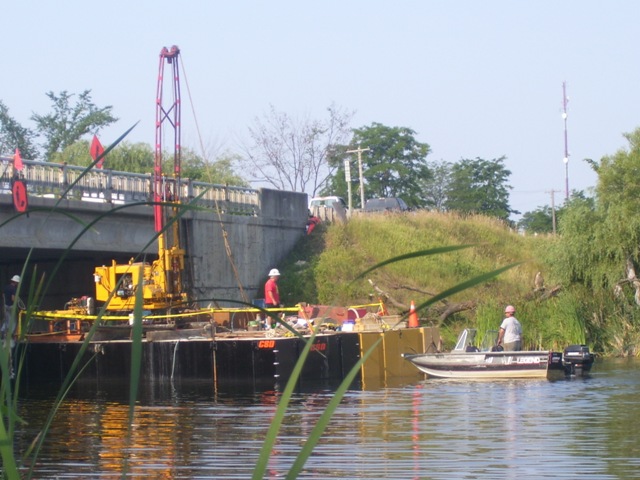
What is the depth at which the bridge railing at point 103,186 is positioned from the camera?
31062 mm

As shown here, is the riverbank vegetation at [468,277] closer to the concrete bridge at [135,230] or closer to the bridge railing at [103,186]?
the concrete bridge at [135,230]

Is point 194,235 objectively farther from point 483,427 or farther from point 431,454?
point 431,454

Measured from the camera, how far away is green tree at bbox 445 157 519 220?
270ft

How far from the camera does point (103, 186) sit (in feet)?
112

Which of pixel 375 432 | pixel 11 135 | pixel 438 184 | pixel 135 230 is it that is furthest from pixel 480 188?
pixel 375 432

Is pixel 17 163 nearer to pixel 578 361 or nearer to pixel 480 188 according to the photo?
pixel 578 361

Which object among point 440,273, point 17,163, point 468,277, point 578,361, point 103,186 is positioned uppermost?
point 17,163

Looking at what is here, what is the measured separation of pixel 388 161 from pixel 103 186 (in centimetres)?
4216

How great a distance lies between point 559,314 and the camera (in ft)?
102

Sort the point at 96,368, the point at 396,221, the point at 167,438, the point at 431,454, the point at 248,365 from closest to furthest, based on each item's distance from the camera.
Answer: the point at 431,454 → the point at 167,438 → the point at 248,365 → the point at 96,368 → the point at 396,221

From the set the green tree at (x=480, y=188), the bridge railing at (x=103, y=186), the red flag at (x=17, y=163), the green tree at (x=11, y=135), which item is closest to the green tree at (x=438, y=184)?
→ the green tree at (x=480, y=188)

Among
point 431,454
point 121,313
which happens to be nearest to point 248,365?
point 121,313

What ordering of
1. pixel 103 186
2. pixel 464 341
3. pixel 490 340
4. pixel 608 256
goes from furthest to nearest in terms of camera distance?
pixel 103 186 < pixel 608 256 < pixel 490 340 < pixel 464 341

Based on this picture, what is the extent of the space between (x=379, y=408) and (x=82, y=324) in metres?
12.6
